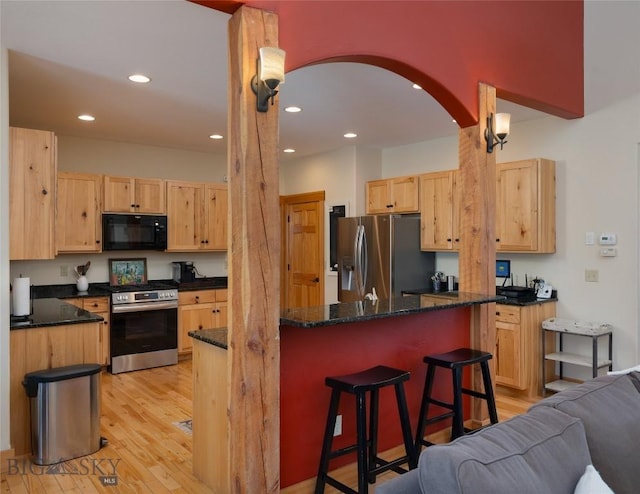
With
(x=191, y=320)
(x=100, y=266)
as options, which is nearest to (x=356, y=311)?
(x=191, y=320)

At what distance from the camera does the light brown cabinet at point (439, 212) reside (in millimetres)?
4977

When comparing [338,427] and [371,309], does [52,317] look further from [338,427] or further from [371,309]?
[371,309]

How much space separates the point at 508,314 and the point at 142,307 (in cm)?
360

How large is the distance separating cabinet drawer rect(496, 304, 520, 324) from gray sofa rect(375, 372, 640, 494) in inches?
92.7

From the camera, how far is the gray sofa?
1159 millimetres

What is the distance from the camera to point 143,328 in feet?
16.6

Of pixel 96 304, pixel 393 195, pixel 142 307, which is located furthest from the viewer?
pixel 393 195

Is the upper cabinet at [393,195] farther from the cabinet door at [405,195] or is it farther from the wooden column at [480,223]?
the wooden column at [480,223]

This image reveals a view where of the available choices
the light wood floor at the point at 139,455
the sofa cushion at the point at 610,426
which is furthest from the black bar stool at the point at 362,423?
the sofa cushion at the point at 610,426

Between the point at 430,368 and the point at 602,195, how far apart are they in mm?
2521

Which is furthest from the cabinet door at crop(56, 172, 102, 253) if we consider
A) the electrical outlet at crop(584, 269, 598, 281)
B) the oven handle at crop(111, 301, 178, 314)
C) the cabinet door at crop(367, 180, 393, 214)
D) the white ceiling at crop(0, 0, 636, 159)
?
the electrical outlet at crop(584, 269, 598, 281)

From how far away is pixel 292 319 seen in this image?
2275mm

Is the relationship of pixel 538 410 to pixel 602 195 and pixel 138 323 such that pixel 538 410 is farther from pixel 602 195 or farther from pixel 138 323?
pixel 138 323

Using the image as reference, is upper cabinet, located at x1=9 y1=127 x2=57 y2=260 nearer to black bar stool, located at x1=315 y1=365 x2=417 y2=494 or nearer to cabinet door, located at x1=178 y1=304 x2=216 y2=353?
black bar stool, located at x1=315 y1=365 x2=417 y2=494
